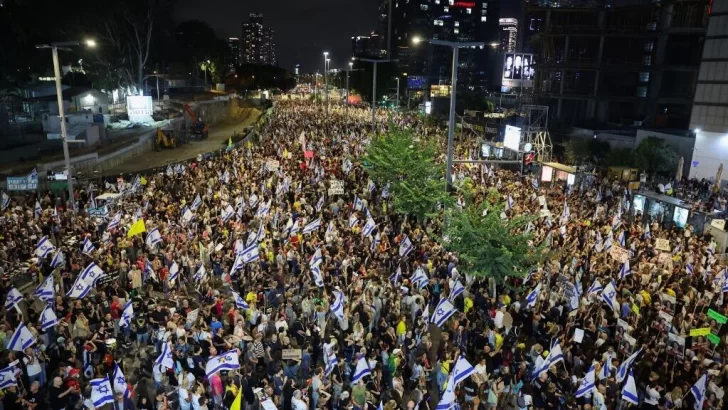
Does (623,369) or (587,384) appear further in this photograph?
→ (623,369)

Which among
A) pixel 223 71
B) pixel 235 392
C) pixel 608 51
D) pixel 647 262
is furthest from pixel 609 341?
pixel 223 71

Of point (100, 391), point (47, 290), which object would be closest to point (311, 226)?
point (47, 290)

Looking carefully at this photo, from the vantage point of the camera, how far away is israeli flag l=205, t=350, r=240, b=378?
10.6 metres

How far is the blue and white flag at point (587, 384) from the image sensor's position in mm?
10227

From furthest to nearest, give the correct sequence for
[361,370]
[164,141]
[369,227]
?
[164,141]
[369,227]
[361,370]

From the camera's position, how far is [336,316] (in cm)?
1358

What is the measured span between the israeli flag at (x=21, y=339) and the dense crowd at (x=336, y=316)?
0.12ft

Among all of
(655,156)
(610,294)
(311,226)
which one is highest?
(655,156)

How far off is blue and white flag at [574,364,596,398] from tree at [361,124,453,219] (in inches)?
386

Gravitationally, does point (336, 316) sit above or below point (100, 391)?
below

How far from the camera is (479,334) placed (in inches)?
512

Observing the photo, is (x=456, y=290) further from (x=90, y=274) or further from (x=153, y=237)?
(x=153, y=237)

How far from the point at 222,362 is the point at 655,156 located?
3329cm

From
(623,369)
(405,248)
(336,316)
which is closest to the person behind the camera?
(623,369)
